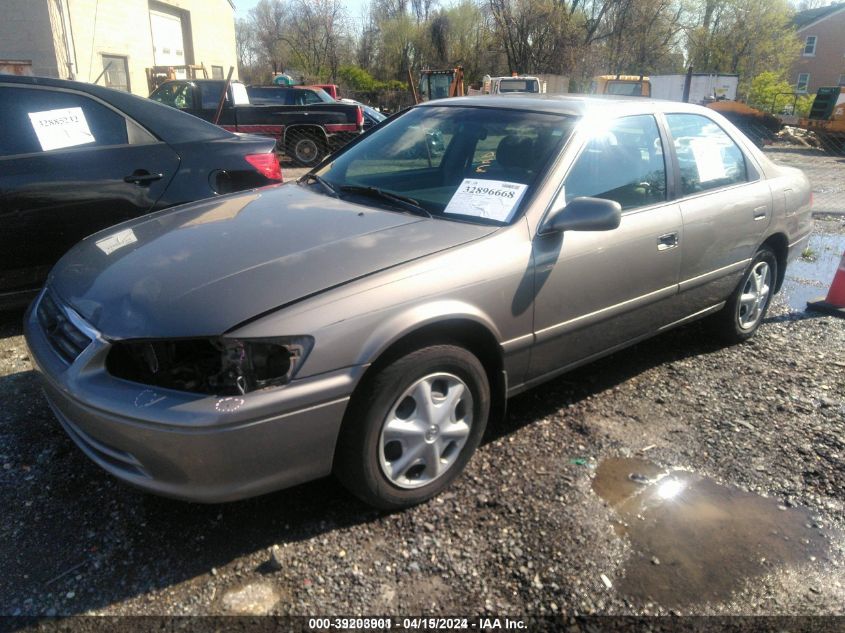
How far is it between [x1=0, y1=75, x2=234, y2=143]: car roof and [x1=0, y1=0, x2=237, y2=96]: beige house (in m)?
10.8

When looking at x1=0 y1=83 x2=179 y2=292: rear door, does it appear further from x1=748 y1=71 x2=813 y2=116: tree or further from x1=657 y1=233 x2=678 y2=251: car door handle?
x1=748 y1=71 x2=813 y2=116: tree

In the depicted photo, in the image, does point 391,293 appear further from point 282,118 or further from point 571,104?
point 282,118

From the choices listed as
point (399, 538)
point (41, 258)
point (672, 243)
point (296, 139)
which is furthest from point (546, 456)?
point (296, 139)

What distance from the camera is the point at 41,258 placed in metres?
3.99

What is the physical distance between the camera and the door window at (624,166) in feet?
10.4

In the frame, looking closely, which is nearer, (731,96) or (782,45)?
(731,96)

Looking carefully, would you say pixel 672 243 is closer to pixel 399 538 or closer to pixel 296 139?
pixel 399 538

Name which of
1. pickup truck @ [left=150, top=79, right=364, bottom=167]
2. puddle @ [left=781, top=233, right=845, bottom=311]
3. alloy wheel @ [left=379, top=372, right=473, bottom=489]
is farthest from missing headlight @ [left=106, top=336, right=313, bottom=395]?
pickup truck @ [left=150, top=79, right=364, bottom=167]

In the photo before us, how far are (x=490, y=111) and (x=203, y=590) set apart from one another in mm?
2687

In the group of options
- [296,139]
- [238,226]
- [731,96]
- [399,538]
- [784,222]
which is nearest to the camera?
[399,538]

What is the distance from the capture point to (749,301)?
4414mm

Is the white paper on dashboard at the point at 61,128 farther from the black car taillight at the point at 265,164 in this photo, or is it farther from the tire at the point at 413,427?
the tire at the point at 413,427

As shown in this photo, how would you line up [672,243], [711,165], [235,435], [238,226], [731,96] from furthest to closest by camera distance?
[731,96] → [711,165] → [672,243] → [238,226] → [235,435]

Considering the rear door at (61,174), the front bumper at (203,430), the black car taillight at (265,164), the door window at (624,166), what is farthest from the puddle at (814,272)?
the rear door at (61,174)
